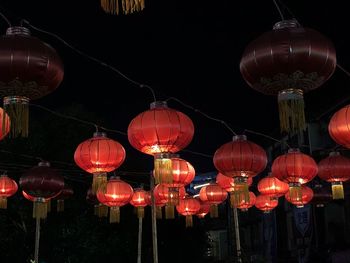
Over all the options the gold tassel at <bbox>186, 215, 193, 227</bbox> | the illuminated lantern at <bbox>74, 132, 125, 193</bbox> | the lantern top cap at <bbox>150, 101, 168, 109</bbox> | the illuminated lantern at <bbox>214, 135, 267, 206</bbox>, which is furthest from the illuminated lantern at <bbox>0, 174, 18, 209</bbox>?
the lantern top cap at <bbox>150, 101, 168, 109</bbox>

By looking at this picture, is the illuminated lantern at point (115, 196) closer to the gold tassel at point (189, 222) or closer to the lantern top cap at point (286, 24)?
the gold tassel at point (189, 222)

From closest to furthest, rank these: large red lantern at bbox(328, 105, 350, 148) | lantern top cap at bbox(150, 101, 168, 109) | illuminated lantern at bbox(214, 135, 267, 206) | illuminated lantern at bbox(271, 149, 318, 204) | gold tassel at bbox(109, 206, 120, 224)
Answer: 1. lantern top cap at bbox(150, 101, 168, 109)
2. large red lantern at bbox(328, 105, 350, 148)
3. illuminated lantern at bbox(214, 135, 267, 206)
4. illuminated lantern at bbox(271, 149, 318, 204)
5. gold tassel at bbox(109, 206, 120, 224)

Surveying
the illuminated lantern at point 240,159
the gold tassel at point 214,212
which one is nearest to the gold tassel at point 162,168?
the illuminated lantern at point 240,159

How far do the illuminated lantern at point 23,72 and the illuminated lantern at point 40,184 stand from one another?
16.2 feet

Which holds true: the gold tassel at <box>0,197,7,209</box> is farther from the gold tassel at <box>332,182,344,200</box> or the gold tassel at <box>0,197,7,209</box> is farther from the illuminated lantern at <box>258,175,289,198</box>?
the gold tassel at <box>332,182,344,200</box>

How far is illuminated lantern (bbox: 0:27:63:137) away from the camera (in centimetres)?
434

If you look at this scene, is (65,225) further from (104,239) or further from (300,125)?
(300,125)

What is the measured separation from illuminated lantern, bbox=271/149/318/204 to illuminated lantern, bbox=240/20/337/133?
389 centimetres

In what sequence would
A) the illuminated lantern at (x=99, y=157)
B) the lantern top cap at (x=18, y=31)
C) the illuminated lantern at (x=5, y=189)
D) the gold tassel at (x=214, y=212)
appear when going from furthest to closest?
the gold tassel at (x=214, y=212), the illuminated lantern at (x=5, y=189), the illuminated lantern at (x=99, y=157), the lantern top cap at (x=18, y=31)

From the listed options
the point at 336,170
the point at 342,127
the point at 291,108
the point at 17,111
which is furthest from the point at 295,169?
the point at 17,111

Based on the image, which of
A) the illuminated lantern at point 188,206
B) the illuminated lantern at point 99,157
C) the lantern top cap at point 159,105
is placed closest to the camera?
the lantern top cap at point 159,105

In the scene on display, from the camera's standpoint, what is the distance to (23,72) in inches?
172

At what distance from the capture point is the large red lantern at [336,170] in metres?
9.07

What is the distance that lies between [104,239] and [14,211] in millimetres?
2862
